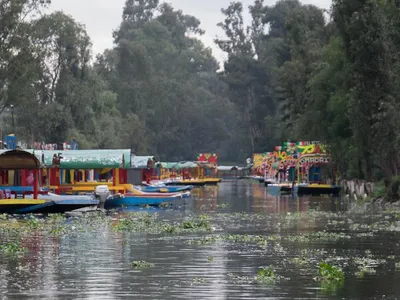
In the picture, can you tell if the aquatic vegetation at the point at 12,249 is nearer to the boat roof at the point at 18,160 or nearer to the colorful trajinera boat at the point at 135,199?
the boat roof at the point at 18,160

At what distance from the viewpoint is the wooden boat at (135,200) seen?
57.6m

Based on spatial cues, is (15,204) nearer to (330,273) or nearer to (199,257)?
(199,257)

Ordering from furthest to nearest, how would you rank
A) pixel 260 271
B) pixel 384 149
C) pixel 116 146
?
pixel 116 146 < pixel 384 149 < pixel 260 271

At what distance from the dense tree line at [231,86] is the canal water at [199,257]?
16.0m

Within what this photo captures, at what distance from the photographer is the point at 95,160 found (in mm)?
61781

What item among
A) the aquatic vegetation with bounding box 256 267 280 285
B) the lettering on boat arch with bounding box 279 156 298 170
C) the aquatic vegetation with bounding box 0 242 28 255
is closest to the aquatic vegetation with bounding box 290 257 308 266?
the aquatic vegetation with bounding box 256 267 280 285

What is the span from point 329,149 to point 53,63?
31.4 meters

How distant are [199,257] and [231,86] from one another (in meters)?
136

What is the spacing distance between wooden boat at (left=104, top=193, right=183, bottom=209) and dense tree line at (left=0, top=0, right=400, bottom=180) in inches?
480

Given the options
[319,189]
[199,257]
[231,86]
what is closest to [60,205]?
[199,257]

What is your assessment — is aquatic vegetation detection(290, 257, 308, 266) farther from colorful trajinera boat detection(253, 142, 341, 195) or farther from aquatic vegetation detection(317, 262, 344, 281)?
colorful trajinera boat detection(253, 142, 341, 195)

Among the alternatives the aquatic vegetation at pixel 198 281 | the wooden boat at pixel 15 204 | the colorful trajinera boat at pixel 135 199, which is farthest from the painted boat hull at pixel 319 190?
the aquatic vegetation at pixel 198 281

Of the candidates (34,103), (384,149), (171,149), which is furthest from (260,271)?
(171,149)

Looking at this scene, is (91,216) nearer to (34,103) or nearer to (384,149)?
(384,149)
